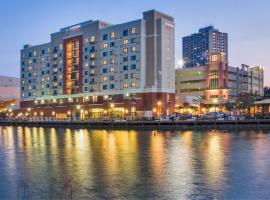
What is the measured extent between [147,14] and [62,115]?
52.9 meters

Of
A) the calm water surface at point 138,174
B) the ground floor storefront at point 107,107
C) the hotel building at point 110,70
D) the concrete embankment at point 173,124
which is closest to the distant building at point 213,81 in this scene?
the ground floor storefront at point 107,107

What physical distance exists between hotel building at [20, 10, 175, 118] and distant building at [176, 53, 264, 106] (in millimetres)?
25808

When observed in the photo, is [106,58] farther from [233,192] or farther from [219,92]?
[233,192]

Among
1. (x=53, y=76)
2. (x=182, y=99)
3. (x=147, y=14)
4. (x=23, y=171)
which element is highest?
(x=147, y=14)

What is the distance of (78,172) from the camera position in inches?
1293

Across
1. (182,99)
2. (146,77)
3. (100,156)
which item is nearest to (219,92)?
(182,99)

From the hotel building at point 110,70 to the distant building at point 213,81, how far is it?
84.7 feet

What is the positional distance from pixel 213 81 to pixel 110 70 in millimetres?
45990

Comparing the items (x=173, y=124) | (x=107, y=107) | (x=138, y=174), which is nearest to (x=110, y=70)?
(x=107, y=107)

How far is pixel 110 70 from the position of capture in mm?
135750

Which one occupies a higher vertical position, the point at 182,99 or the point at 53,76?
the point at 53,76

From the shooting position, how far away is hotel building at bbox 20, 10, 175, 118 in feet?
416

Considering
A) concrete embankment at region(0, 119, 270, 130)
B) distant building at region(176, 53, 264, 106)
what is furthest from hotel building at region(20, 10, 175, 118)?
distant building at region(176, 53, 264, 106)

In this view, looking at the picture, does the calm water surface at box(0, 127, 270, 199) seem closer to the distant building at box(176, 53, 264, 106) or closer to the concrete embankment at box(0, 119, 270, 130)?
the concrete embankment at box(0, 119, 270, 130)
